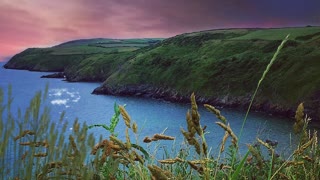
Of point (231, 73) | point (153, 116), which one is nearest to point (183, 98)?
point (231, 73)

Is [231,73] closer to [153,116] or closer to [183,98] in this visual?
[183,98]

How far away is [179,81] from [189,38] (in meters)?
50.1

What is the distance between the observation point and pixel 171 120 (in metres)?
93.1

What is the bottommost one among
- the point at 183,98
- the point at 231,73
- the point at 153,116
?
the point at 153,116

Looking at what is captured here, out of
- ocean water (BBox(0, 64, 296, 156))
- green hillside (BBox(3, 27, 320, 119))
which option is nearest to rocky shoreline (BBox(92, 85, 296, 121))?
green hillside (BBox(3, 27, 320, 119))

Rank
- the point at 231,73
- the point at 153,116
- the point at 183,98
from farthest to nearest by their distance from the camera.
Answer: the point at 183,98 < the point at 231,73 < the point at 153,116

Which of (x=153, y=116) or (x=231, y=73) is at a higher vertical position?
(x=231, y=73)

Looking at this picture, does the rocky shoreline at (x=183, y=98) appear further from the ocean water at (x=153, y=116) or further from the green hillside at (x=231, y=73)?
the ocean water at (x=153, y=116)

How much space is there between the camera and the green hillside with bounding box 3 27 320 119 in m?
102

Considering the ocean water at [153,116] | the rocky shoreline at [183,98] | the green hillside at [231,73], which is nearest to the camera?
the ocean water at [153,116]

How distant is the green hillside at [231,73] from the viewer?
333 feet

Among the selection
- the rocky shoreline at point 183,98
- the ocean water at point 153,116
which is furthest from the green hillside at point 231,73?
the ocean water at point 153,116

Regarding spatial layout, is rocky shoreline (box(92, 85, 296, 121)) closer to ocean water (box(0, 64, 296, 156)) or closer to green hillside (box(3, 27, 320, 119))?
green hillside (box(3, 27, 320, 119))

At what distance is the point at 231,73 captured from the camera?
12312cm
